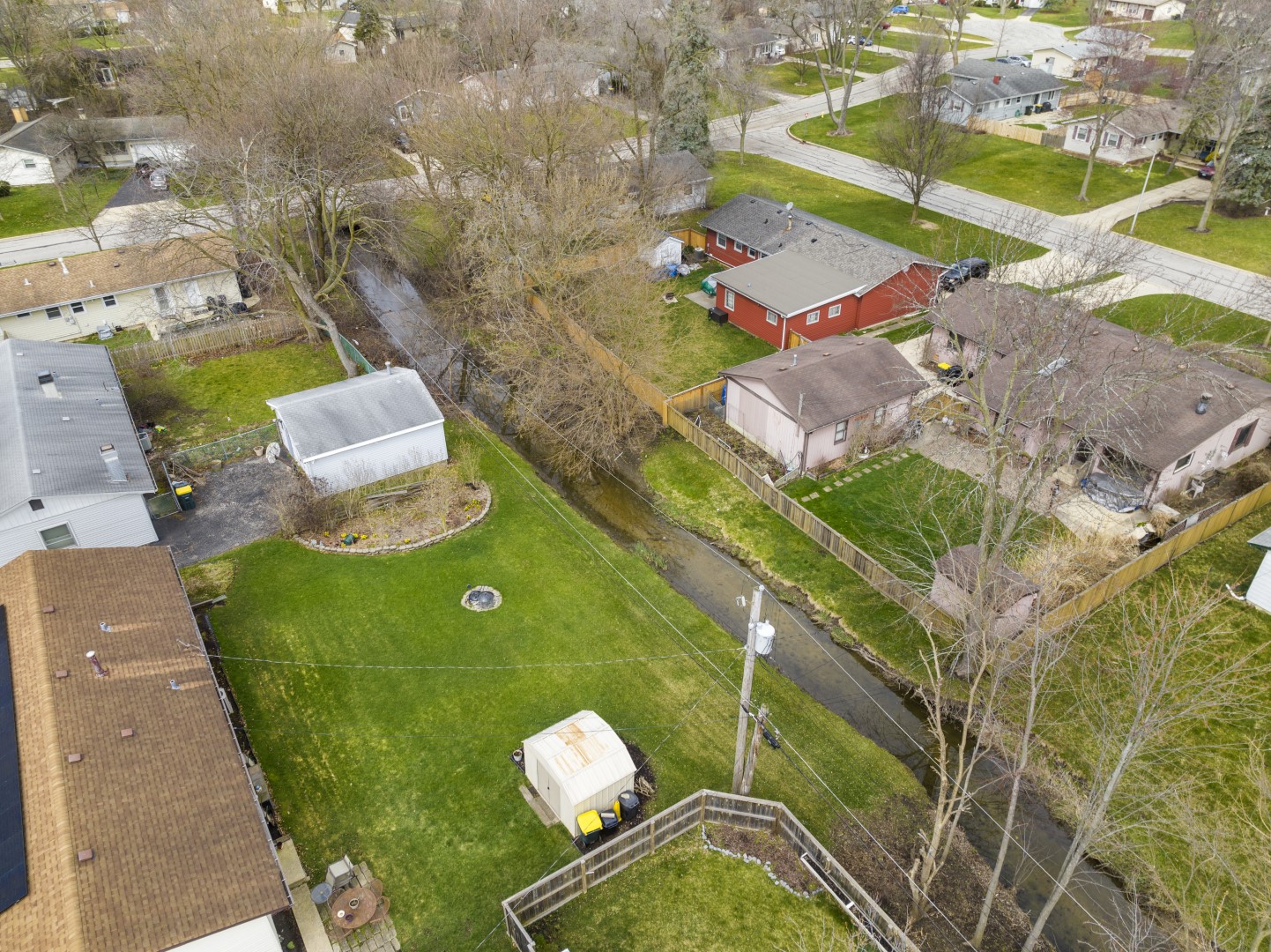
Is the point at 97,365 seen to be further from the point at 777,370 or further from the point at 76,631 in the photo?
the point at 777,370

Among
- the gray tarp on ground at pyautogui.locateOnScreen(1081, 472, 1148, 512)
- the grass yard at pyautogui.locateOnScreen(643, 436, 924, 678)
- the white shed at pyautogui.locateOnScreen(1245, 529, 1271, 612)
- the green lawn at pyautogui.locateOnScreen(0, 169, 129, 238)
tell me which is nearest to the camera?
the white shed at pyautogui.locateOnScreen(1245, 529, 1271, 612)

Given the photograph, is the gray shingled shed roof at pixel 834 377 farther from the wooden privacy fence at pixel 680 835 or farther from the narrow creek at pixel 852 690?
the wooden privacy fence at pixel 680 835

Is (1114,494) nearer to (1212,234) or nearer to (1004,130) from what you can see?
(1212,234)

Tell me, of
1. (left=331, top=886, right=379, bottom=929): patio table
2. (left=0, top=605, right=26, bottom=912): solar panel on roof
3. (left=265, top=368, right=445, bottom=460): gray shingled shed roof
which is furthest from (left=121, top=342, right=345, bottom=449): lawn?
(left=331, top=886, right=379, bottom=929): patio table

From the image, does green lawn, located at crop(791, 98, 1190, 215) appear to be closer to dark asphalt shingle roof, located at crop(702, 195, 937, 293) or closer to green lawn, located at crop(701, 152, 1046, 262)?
green lawn, located at crop(701, 152, 1046, 262)

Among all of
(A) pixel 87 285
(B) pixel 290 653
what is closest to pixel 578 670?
(B) pixel 290 653

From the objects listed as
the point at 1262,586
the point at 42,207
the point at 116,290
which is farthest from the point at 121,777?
the point at 42,207

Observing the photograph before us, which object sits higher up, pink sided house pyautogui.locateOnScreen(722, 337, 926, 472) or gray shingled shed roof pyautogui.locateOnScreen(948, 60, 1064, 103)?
gray shingled shed roof pyautogui.locateOnScreen(948, 60, 1064, 103)

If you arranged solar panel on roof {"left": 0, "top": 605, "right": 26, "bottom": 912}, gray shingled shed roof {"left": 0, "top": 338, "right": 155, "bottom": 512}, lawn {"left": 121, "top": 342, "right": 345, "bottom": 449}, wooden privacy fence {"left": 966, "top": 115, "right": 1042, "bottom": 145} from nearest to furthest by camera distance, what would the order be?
solar panel on roof {"left": 0, "top": 605, "right": 26, "bottom": 912} < gray shingled shed roof {"left": 0, "top": 338, "right": 155, "bottom": 512} < lawn {"left": 121, "top": 342, "right": 345, "bottom": 449} < wooden privacy fence {"left": 966, "top": 115, "right": 1042, "bottom": 145}
